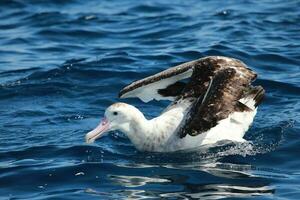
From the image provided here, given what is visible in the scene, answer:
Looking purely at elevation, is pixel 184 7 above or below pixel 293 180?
above

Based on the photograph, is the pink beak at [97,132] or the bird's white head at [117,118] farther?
the bird's white head at [117,118]

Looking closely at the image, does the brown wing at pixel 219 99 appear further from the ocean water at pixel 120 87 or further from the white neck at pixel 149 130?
the ocean water at pixel 120 87

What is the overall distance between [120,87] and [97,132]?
3.44 meters

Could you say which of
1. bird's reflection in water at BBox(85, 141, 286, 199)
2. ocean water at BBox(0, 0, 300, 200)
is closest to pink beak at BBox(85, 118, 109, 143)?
ocean water at BBox(0, 0, 300, 200)

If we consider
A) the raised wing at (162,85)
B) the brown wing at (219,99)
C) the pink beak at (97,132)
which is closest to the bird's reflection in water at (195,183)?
the brown wing at (219,99)

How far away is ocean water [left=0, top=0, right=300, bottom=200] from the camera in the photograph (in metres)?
9.38

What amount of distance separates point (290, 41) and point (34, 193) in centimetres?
807

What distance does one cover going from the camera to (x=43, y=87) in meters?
13.8

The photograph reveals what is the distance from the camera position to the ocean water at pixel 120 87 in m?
9.38

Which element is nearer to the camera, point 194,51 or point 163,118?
point 163,118

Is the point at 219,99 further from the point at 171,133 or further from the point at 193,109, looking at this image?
the point at 171,133

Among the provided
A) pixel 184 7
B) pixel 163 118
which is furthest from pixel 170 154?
pixel 184 7

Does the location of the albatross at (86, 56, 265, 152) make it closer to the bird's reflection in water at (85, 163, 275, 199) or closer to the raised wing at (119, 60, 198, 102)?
the raised wing at (119, 60, 198, 102)

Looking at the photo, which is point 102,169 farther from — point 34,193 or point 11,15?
point 11,15
